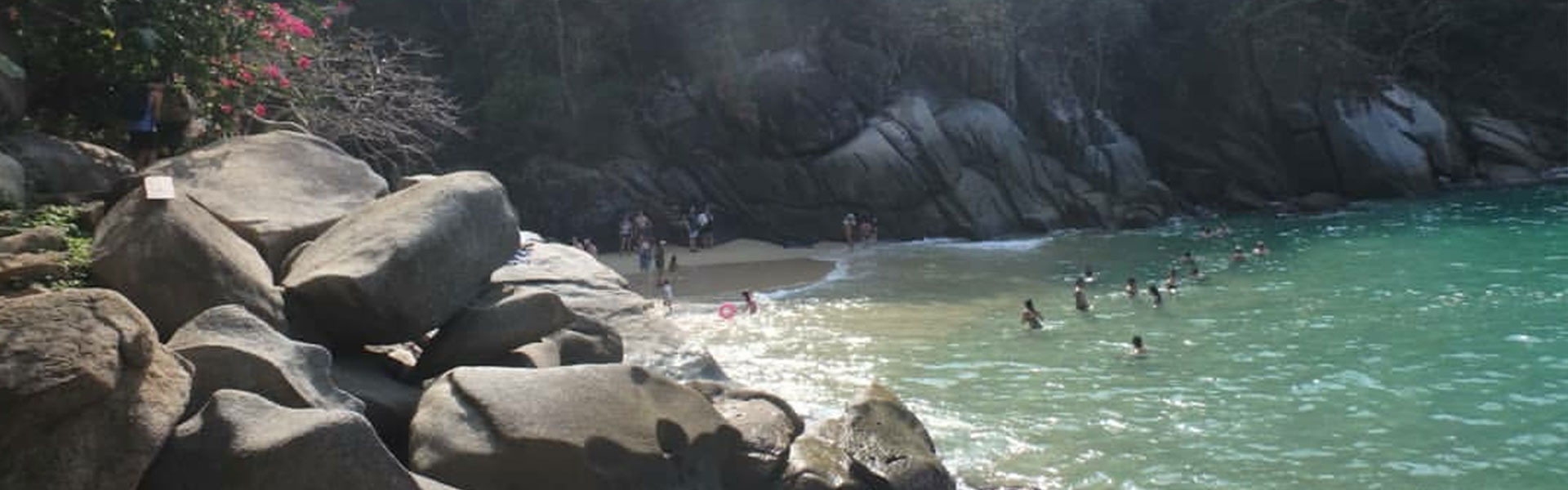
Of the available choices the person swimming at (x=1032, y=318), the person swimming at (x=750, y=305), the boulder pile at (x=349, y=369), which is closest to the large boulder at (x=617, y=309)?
the boulder pile at (x=349, y=369)

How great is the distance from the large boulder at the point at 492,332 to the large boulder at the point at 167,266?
5.14ft

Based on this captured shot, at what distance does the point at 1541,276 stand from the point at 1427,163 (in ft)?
78.9

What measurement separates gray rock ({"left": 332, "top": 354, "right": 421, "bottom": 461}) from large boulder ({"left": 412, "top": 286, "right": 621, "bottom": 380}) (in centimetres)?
53

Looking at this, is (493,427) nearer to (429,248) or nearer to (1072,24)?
(429,248)

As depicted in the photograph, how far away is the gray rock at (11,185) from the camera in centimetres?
911

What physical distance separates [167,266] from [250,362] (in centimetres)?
165

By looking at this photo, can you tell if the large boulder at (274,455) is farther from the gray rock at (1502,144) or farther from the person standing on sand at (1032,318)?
the gray rock at (1502,144)

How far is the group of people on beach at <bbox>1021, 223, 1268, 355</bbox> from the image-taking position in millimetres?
22594

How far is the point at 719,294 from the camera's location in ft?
95.2

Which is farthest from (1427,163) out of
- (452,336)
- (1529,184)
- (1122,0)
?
(452,336)

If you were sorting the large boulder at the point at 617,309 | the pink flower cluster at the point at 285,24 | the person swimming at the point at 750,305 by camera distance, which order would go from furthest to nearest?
the person swimming at the point at 750,305
the pink flower cluster at the point at 285,24
the large boulder at the point at 617,309

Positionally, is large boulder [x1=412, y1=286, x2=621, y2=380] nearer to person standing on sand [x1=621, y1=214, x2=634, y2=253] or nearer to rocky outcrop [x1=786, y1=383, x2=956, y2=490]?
rocky outcrop [x1=786, y1=383, x2=956, y2=490]

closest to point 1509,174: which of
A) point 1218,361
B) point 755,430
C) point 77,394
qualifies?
point 1218,361

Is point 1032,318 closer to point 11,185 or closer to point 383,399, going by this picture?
point 383,399
